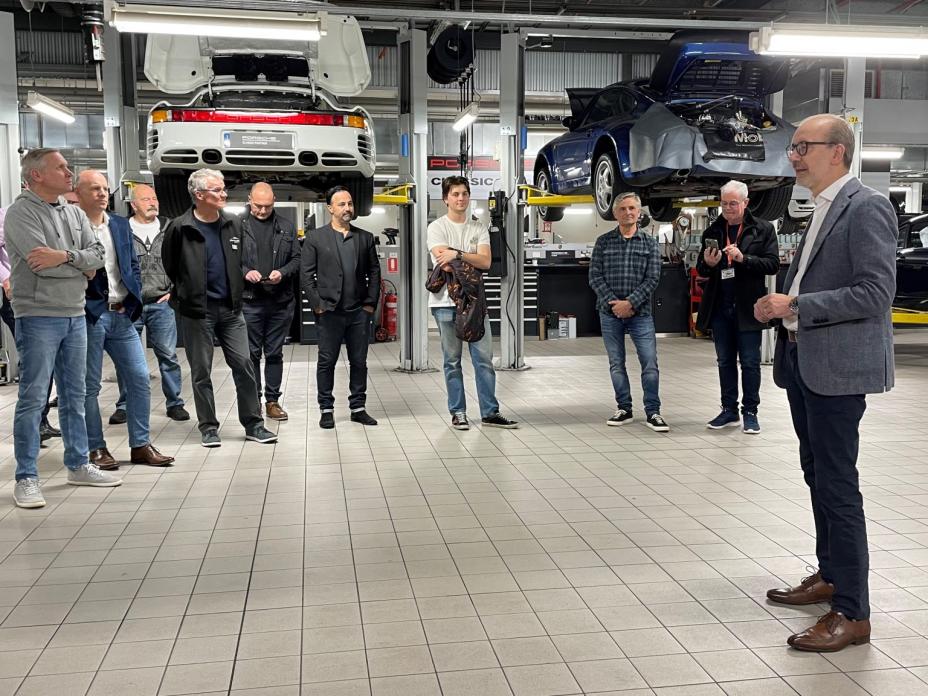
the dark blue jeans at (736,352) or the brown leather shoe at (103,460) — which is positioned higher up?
the dark blue jeans at (736,352)

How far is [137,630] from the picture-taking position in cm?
280

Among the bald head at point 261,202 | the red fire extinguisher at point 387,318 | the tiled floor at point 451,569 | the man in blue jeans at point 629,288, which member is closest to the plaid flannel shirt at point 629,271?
the man in blue jeans at point 629,288

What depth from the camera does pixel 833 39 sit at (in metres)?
6.55

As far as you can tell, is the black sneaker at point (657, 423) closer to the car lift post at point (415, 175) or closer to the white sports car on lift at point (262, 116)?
the white sports car on lift at point (262, 116)

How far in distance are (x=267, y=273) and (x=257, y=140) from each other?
1.30 metres

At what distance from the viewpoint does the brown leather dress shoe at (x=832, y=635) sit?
2.59m

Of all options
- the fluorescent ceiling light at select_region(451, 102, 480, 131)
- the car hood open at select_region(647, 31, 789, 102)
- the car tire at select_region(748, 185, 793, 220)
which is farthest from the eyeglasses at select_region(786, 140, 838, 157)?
the fluorescent ceiling light at select_region(451, 102, 480, 131)

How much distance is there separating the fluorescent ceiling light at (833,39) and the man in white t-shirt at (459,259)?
265 centimetres

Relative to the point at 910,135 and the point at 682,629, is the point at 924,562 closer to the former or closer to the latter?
the point at 682,629

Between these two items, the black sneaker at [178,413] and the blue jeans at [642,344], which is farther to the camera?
the black sneaker at [178,413]

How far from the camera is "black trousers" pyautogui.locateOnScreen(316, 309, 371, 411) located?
→ 6273mm

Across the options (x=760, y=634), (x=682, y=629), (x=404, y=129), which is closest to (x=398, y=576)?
(x=682, y=629)

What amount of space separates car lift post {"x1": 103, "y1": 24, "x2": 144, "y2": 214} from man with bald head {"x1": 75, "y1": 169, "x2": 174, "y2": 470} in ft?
11.2

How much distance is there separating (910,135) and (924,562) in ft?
47.0
